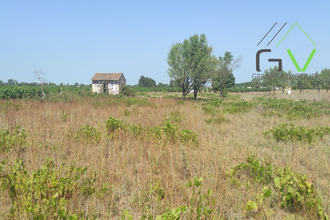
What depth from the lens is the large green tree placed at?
22891mm

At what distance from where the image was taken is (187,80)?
23.9 m

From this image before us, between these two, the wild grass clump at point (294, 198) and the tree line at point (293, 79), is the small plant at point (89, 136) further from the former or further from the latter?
the tree line at point (293, 79)

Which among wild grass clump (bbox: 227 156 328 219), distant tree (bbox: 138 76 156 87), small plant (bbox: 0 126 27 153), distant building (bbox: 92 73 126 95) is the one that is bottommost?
wild grass clump (bbox: 227 156 328 219)

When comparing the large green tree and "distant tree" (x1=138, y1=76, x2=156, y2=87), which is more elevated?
"distant tree" (x1=138, y1=76, x2=156, y2=87)

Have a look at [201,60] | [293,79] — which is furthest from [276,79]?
[201,60]

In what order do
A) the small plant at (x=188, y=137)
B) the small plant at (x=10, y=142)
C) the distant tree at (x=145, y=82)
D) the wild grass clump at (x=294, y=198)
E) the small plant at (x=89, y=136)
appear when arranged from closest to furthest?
the wild grass clump at (x=294, y=198)
the small plant at (x=10, y=142)
the small plant at (x=89, y=136)
the small plant at (x=188, y=137)
the distant tree at (x=145, y=82)

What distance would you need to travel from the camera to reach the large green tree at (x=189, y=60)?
75.1 feet

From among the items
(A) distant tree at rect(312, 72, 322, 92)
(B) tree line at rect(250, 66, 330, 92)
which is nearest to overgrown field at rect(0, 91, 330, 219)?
(B) tree line at rect(250, 66, 330, 92)

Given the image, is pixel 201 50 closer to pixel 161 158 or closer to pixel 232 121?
pixel 232 121

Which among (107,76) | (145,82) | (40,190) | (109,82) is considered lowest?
(40,190)

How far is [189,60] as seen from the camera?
888 inches

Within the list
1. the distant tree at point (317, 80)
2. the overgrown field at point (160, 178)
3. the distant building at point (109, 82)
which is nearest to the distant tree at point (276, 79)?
the distant tree at point (317, 80)

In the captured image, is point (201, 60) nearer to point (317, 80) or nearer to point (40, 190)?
point (40, 190)

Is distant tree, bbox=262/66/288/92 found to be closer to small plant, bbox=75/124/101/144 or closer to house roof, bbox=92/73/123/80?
house roof, bbox=92/73/123/80
